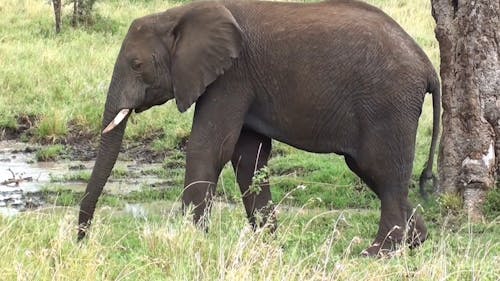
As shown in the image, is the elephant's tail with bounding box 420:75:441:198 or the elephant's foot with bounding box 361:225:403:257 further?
the elephant's tail with bounding box 420:75:441:198

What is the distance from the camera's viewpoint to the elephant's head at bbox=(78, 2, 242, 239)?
7086 millimetres

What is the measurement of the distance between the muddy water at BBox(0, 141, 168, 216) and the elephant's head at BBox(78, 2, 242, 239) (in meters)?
1.93

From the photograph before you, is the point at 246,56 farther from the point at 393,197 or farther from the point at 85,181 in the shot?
the point at 85,181

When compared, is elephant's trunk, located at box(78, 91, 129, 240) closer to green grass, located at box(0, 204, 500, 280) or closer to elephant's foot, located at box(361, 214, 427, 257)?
green grass, located at box(0, 204, 500, 280)

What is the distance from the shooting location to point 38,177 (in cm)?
1015

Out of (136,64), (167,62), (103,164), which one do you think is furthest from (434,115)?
(103,164)

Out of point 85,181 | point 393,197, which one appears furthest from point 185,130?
point 393,197

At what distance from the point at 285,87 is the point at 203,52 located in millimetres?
663

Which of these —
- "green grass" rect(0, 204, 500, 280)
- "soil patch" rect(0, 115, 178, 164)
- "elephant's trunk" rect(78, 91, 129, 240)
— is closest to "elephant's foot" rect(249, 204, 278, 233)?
"green grass" rect(0, 204, 500, 280)

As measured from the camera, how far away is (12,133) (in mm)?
12078

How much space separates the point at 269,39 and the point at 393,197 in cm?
148

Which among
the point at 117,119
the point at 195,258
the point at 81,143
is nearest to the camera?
the point at 195,258

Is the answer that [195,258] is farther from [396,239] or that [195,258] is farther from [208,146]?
[396,239]

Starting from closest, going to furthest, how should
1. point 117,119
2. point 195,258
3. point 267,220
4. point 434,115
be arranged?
point 195,258 < point 267,220 < point 117,119 < point 434,115
